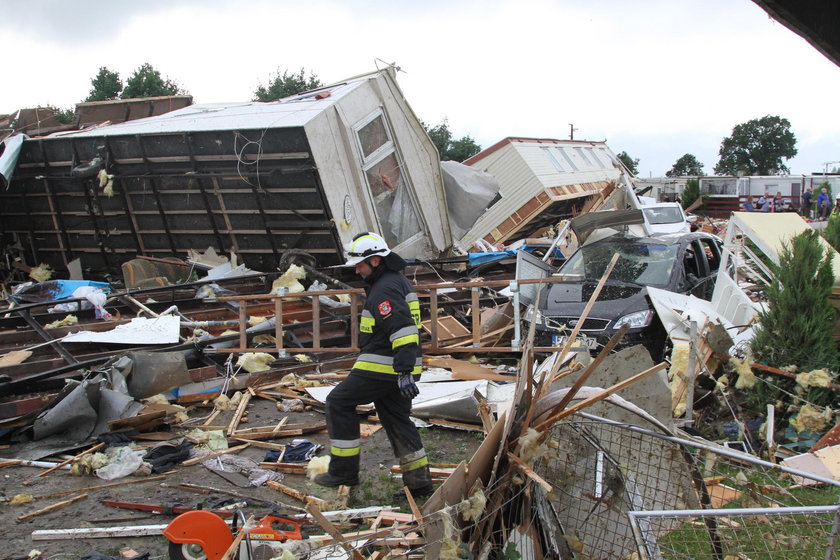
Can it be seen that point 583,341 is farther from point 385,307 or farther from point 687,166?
point 687,166

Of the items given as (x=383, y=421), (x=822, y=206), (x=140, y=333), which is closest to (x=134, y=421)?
(x=140, y=333)

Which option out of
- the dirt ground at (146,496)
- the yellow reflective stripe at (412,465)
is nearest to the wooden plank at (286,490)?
the dirt ground at (146,496)

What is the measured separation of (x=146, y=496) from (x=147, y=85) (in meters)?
31.3

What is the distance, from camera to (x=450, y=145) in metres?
39.9

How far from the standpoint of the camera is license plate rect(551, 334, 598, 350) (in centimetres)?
732

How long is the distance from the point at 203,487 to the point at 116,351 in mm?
2978

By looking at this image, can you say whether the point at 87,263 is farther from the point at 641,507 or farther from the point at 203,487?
the point at 641,507

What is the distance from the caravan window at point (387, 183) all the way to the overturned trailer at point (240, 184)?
21 millimetres

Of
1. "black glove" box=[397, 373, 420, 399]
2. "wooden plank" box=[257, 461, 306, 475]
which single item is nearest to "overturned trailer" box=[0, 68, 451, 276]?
"wooden plank" box=[257, 461, 306, 475]

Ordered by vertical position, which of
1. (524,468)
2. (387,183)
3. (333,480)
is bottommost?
(333,480)

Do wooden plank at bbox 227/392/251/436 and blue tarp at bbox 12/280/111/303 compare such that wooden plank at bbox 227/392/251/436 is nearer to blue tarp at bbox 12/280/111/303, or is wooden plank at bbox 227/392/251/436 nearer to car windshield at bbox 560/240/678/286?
blue tarp at bbox 12/280/111/303

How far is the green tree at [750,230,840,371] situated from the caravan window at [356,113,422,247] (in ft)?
20.4

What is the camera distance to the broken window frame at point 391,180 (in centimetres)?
1068

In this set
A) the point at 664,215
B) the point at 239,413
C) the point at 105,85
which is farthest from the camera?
the point at 105,85
